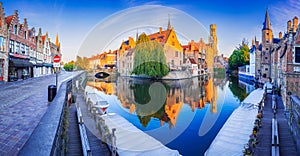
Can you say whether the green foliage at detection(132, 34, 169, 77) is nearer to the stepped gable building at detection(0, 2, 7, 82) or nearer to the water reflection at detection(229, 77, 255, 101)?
the water reflection at detection(229, 77, 255, 101)

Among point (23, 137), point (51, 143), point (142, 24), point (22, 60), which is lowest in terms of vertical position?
point (23, 137)

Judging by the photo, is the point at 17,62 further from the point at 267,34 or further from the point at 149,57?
the point at 267,34

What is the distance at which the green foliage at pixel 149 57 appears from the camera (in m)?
33.7

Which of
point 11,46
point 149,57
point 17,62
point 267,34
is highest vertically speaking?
point 267,34

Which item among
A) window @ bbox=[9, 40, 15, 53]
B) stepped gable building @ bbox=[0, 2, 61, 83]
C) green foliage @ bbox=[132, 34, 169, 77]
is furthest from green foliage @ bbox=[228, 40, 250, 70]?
window @ bbox=[9, 40, 15, 53]

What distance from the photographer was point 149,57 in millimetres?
33844

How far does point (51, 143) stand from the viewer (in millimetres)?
1974

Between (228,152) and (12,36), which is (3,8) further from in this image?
(228,152)

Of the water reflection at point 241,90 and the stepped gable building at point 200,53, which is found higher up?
the stepped gable building at point 200,53

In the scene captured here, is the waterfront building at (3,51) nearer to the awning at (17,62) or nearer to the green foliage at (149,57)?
the awning at (17,62)

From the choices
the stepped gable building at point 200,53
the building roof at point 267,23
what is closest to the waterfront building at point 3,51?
the building roof at point 267,23

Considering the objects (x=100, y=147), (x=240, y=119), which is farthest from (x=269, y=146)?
(x=100, y=147)

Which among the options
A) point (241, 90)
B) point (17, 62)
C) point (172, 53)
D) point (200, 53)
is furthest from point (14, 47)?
point (200, 53)

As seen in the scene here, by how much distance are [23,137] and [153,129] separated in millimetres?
8305
